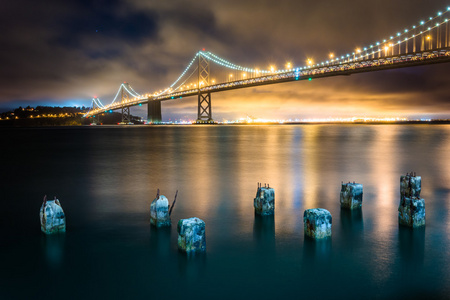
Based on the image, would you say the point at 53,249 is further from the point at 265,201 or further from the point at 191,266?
the point at 265,201

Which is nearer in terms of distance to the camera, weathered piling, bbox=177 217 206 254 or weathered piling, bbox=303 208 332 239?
weathered piling, bbox=177 217 206 254

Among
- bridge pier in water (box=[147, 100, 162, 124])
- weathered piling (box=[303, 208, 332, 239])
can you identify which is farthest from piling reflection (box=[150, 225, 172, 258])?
bridge pier in water (box=[147, 100, 162, 124])

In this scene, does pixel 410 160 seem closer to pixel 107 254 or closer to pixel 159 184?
pixel 159 184

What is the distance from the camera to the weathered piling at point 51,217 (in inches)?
193

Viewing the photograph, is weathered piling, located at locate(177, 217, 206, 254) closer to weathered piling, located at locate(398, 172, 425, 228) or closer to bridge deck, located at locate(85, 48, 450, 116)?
weathered piling, located at locate(398, 172, 425, 228)

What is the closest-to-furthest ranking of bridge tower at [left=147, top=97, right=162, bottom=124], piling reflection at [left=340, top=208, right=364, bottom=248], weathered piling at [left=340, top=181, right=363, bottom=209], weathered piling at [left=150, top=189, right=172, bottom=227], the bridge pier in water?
piling reflection at [left=340, top=208, right=364, bottom=248] < weathered piling at [left=150, top=189, right=172, bottom=227] < weathered piling at [left=340, top=181, right=363, bottom=209] < bridge tower at [left=147, top=97, right=162, bottom=124] < the bridge pier in water

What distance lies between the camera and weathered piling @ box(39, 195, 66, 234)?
489cm

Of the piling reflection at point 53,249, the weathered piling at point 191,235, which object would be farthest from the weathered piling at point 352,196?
the piling reflection at point 53,249

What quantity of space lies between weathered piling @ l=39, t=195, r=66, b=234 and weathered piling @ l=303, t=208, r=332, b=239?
363 centimetres

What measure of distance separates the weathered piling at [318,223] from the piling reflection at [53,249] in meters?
3.26

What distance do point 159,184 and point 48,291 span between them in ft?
19.8

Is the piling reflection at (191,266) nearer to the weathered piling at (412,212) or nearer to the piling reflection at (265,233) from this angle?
the piling reflection at (265,233)

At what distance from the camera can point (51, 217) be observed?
4926 millimetres

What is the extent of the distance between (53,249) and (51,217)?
574mm
